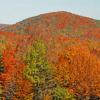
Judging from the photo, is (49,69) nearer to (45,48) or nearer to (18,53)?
(45,48)

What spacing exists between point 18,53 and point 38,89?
17631 millimetres

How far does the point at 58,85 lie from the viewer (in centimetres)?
8469

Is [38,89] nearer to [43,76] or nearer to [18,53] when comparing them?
[43,76]

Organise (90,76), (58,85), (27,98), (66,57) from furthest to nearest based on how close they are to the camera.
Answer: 1. (66,57)
2. (90,76)
3. (58,85)
4. (27,98)

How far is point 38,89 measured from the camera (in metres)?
80.2

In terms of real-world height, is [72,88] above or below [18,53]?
below

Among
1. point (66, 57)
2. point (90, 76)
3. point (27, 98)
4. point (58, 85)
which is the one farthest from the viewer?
point (66, 57)

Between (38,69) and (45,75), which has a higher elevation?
(38,69)

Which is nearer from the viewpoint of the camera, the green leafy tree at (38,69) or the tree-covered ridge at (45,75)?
the tree-covered ridge at (45,75)

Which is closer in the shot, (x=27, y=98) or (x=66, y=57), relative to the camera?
(x=27, y=98)

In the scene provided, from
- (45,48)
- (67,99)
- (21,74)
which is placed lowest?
(67,99)

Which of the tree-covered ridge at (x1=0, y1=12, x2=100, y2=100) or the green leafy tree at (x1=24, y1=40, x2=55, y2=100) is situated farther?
the green leafy tree at (x1=24, y1=40, x2=55, y2=100)

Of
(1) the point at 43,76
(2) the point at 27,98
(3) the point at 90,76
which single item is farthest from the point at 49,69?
(3) the point at 90,76

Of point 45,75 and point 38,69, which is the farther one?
point 45,75
